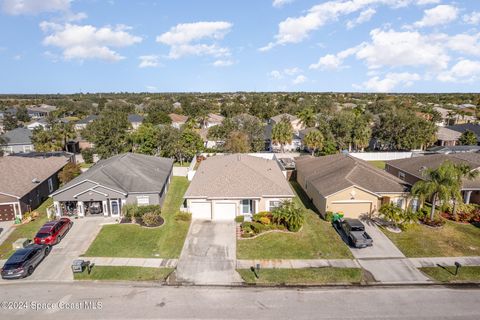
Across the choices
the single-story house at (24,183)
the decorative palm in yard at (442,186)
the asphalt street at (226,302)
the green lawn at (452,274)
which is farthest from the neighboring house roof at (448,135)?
the single-story house at (24,183)

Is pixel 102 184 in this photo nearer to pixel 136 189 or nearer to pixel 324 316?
pixel 136 189

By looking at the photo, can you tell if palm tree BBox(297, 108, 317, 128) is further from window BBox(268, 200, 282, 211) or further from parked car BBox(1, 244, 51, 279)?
parked car BBox(1, 244, 51, 279)

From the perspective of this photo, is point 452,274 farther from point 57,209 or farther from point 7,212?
point 7,212

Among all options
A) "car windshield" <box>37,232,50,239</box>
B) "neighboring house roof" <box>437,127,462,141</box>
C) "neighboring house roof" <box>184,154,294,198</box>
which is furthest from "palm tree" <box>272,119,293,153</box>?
"car windshield" <box>37,232,50,239</box>

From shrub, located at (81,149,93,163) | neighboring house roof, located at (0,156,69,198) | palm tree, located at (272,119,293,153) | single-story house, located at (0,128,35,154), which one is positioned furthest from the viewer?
single-story house, located at (0,128,35,154)

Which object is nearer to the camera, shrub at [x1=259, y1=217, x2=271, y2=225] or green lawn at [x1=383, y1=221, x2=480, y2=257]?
green lawn at [x1=383, y1=221, x2=480, y2=257]

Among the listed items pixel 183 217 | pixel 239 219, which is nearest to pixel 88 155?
pixel 183 217
